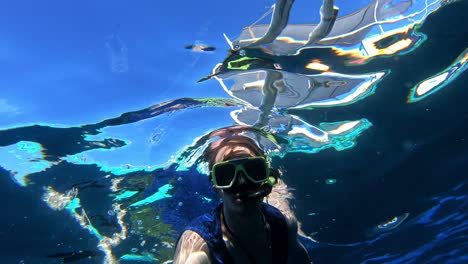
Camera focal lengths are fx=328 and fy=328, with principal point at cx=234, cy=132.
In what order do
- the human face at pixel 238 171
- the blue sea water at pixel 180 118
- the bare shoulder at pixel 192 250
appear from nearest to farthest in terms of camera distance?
the bare shoulder at pixel 192 250, the human face at pixel 238 171, the blue sea water at pixel 180 118

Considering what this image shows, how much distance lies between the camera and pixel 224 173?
3.76m

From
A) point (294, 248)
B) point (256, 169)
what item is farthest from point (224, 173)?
point (294, 248)

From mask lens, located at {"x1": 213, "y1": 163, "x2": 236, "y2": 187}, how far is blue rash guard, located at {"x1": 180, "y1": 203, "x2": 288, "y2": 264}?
2.00 feet

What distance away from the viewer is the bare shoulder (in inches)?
140

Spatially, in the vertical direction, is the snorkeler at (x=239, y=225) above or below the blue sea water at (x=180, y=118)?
below

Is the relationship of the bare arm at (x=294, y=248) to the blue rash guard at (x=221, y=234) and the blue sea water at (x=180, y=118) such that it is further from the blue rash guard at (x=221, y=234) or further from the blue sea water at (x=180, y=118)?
the blue sea water at (x=180, y=118)

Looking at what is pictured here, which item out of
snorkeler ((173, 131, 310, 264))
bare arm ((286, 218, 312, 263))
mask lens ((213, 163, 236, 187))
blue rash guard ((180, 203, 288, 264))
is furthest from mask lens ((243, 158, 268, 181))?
bare arm ((286, 218, 312, 263))

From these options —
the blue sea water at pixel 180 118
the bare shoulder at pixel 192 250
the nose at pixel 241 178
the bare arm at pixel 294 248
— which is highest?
the blue sea water at pixel 180 118

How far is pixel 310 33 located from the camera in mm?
6488

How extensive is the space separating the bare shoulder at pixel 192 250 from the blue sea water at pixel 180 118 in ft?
12.4

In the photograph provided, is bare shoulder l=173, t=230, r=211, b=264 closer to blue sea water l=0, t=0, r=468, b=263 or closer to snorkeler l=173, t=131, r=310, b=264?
snorkeler l=173, t=131, r=310, b=264

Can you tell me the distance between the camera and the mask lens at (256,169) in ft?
12.2

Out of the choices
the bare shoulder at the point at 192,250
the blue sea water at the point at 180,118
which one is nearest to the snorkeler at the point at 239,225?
the bare shoulder at the point at 192,250

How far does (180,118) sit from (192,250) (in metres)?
4.97
